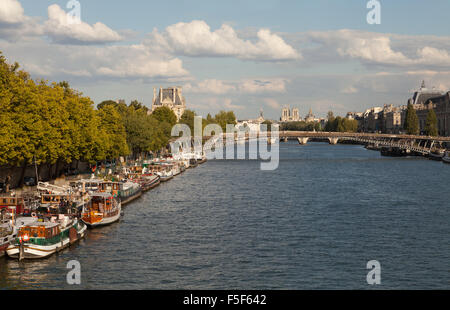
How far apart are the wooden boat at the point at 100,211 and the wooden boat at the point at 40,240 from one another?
197 inches

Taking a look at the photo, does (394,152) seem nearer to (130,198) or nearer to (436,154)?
(436,154)

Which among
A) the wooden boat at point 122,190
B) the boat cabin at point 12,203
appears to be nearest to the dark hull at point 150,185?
the wooden boat at point 122,190

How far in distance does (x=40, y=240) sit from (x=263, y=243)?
40.4 ft

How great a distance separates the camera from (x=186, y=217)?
4397 cm

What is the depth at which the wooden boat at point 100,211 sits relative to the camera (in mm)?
38500

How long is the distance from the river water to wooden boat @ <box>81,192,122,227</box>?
0.62 meters

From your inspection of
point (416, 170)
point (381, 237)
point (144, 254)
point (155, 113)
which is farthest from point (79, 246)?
point (155, 113)

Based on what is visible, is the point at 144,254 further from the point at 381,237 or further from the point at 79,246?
the point at 381,237

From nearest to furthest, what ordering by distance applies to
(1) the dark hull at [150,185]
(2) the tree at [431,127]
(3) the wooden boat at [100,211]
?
(3) the wooden boat at [100,211] < (1) the dark hull at [150,185] < (2) the tree at [431,127]

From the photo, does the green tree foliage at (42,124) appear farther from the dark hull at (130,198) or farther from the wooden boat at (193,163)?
the wooden boat at (193,163)

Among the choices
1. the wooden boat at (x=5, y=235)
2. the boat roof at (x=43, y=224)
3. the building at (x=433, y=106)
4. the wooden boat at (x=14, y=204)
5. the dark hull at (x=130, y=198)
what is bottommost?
the dark hull at (x=130, y=198)

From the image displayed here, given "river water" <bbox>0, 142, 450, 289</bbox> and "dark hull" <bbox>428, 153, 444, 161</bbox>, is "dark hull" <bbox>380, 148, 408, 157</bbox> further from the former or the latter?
"river water" <bbox>0, 142, 450, 289</bbox>

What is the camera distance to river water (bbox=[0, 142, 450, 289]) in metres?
27.5
